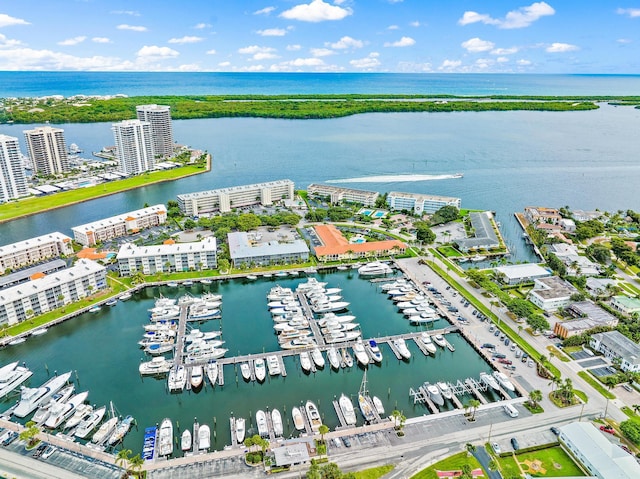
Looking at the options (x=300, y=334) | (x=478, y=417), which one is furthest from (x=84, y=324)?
(x=478, y=417)

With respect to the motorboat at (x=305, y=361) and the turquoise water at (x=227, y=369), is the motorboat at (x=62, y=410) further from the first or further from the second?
the motorboat at (x=305, y=361)

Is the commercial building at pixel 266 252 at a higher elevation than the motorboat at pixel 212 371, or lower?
higher

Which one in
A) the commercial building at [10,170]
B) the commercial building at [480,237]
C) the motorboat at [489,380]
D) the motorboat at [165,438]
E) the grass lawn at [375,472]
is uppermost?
the commercial building at [10,170]

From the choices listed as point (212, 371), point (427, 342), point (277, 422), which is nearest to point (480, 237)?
point (427, 342)

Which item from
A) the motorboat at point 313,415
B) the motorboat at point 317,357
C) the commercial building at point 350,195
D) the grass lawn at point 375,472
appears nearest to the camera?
the grass lawn at point 375,472

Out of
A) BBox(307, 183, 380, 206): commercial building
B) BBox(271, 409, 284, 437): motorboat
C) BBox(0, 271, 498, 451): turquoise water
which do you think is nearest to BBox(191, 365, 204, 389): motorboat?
BBox(0, 271, 498, 451): turquoise water

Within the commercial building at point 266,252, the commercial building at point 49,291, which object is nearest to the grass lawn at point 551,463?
the commercial building at point 266,252

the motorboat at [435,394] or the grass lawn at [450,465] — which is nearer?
the grass lawn at [450,465]

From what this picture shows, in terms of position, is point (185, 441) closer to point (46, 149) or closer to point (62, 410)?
point (62, 410)
